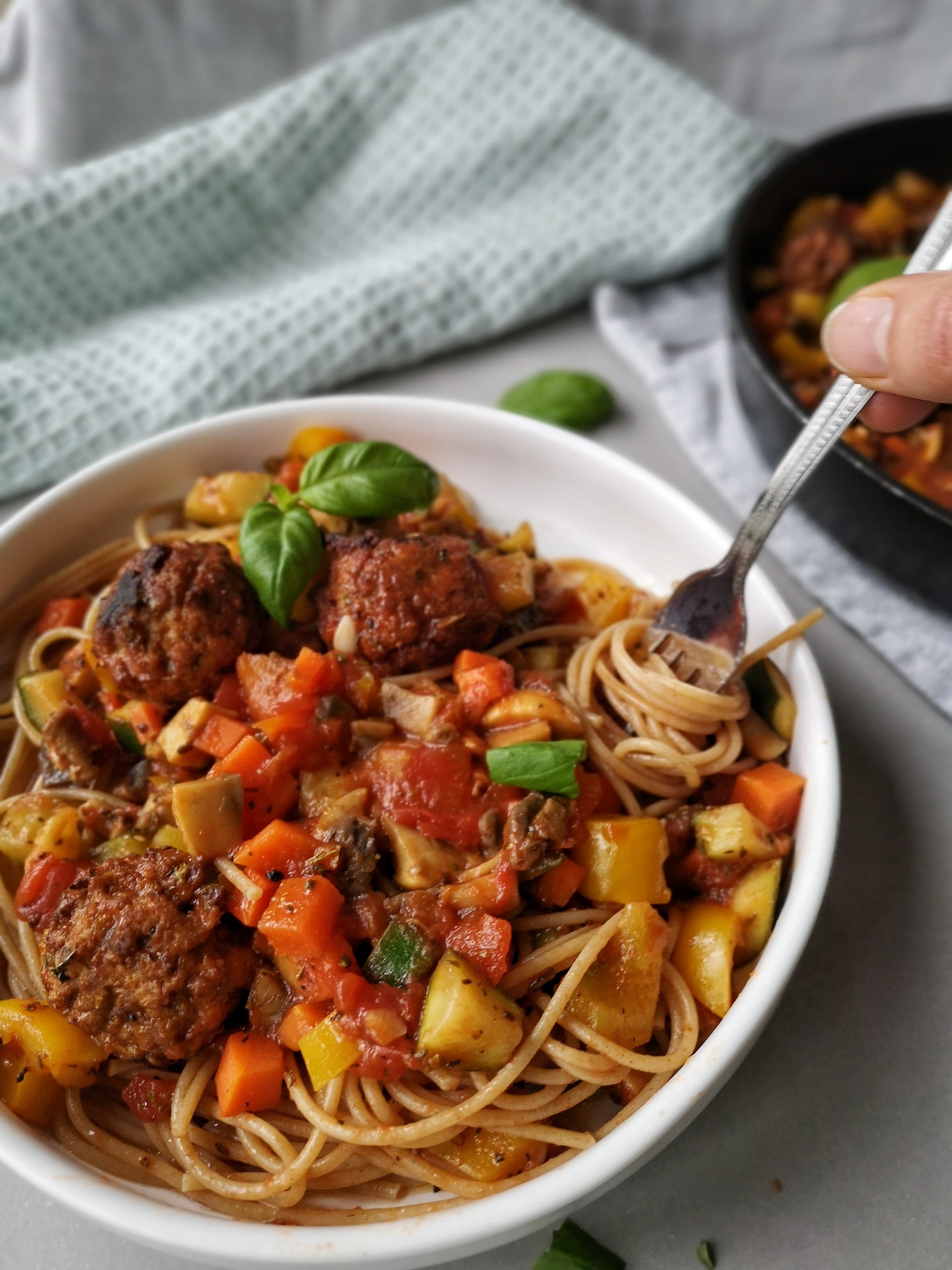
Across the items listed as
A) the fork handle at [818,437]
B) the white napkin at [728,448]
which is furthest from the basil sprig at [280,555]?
the white napkin at [728,448]

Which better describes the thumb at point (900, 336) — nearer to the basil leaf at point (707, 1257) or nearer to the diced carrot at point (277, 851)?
the diced carrot at point (277, 851)

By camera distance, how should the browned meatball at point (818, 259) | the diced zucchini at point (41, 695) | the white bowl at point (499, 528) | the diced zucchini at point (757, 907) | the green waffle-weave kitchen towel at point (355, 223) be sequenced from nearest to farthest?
the white bowl at point (499, 528) < the diced zucchini at point (757, 907) < the diced zucchini at point (41, 695) < the green waffle-weave kitchen towel at point (355, 223) < the browned meatball at point (818, 259)

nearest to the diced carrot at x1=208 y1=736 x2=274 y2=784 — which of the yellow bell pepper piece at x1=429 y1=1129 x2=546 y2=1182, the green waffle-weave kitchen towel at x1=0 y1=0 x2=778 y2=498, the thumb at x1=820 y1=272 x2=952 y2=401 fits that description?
the yellow bell pepper piece at x1=429 y1=1129 x2=546 y2=1182

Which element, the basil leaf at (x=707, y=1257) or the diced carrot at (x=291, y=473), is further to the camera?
the diced carrot at (x=291, y=473)

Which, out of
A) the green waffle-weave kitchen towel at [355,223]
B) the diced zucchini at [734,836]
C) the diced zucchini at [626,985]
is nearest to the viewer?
the diced zucchini at [626,985]

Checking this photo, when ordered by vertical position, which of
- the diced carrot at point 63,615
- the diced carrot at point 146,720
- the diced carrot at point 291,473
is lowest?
the diced carrot at point 146,720

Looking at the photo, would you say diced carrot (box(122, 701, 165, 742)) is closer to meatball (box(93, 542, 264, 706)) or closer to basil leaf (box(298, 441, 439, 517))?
meatball (box(93, 542, 264, 706))

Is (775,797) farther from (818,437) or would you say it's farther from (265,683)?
(265,683)
